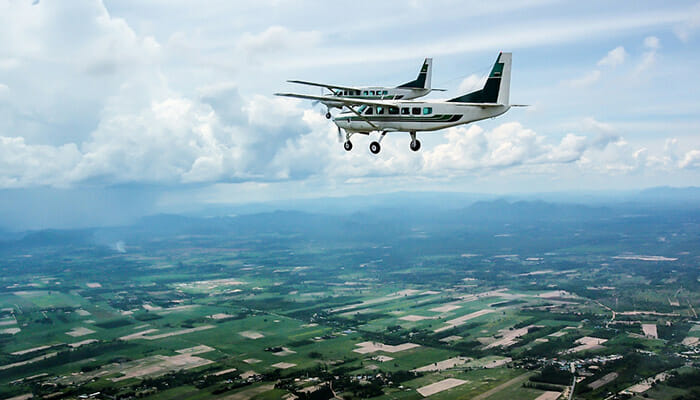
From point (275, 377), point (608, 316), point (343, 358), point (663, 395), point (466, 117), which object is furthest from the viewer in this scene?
point (608, 316)

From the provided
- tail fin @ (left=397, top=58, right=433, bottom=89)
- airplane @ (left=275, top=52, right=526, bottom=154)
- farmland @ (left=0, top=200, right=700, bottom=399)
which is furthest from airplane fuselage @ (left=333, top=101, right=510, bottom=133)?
farmland @ (left=0, top=200, right=700, bottom=399)

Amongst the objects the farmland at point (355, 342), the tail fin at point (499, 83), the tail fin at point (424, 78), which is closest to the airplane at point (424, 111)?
the tail fin at point (499, 83)

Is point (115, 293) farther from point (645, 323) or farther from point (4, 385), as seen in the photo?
point (645, 323)

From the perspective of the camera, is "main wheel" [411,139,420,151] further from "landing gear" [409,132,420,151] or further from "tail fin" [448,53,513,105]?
"tail fin" [448,53,513,105]

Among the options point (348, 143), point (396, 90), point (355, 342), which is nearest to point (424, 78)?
point (396, 90)

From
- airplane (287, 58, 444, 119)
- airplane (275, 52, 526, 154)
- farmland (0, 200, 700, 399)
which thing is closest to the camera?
airplane (275, 52, 526, 154)

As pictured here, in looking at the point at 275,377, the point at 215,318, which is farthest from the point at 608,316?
the point at 215,318

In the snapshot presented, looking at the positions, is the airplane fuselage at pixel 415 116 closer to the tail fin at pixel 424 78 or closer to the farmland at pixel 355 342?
the tail fin at pixel 424 78
